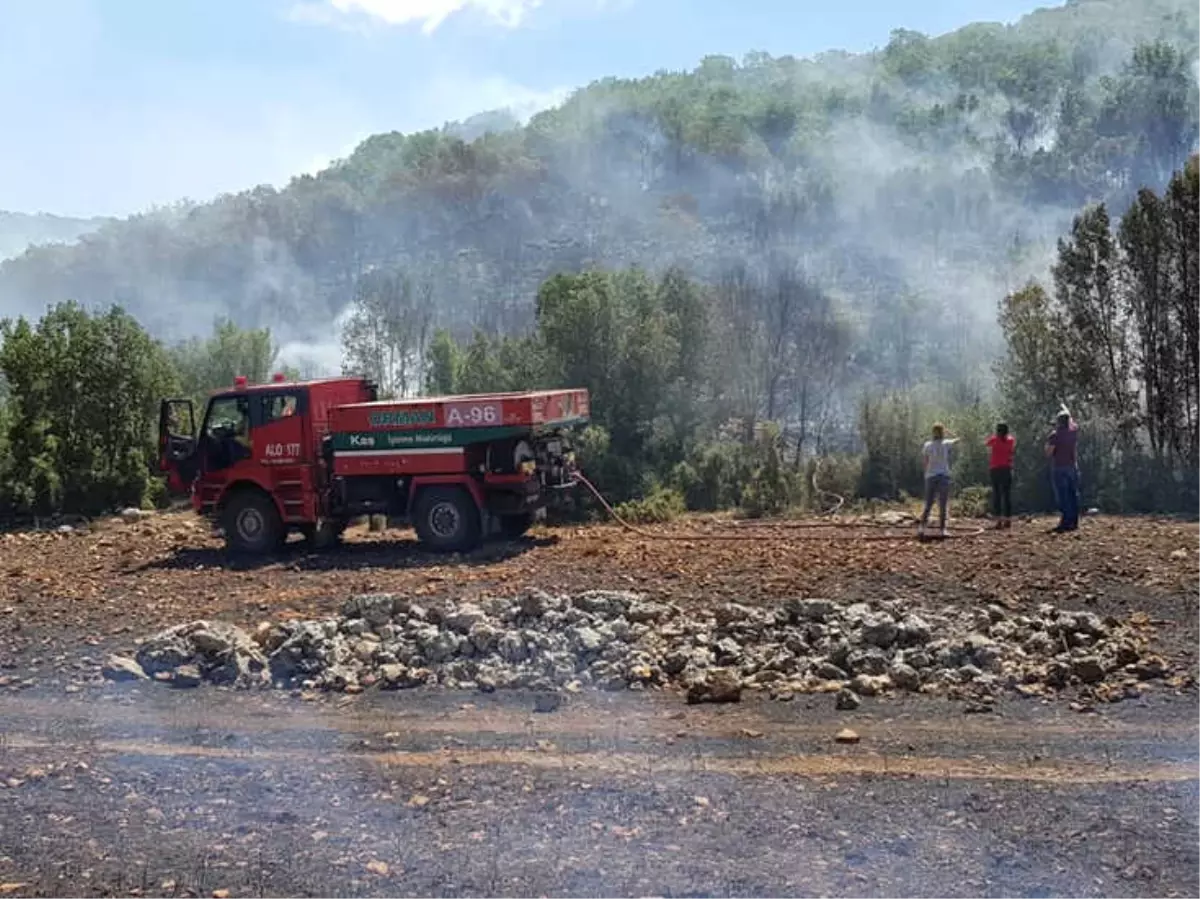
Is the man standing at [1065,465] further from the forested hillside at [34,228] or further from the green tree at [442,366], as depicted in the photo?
the forested hillside at [34,228]

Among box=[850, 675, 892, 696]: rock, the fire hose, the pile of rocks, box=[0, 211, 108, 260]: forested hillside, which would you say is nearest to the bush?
the fire hose

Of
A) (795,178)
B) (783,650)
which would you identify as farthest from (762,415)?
(795,178)

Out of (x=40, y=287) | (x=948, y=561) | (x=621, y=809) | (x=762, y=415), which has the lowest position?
(x=621, y=809)

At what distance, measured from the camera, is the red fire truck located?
15352 mm

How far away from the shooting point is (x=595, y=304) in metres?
29.6

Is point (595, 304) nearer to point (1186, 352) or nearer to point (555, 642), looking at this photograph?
point (1186, 352)

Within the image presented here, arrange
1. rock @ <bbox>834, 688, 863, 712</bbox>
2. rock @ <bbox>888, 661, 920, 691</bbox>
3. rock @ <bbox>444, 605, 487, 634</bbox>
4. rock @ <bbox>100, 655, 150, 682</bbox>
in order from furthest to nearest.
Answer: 1. rock @ <bbox>444, 605, 487, 634</bbox>
2. rock @ <bbox>100, 655, 150, 682</bbox>
3. rock @ <bbox>888, 661, 920, 691</bbox>
4. rock @ <bbox>834, 688, 863, 712</bbox>

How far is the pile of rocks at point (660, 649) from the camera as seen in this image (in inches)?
363

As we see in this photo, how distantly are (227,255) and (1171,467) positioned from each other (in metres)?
105

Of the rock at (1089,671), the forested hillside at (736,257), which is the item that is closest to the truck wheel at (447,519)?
the rock at (1089,671)

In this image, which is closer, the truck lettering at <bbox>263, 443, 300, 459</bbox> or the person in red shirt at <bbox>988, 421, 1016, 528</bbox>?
the truck lettering at <bbox>263, 443, 300, 459</bbox>

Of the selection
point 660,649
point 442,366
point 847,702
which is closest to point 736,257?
point 442,366

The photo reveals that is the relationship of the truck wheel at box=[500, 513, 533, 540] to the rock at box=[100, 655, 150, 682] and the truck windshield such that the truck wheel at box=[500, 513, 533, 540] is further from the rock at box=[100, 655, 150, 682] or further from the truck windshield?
the rock at box=[100, 655, 150, 682]

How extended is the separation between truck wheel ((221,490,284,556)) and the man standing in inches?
405
